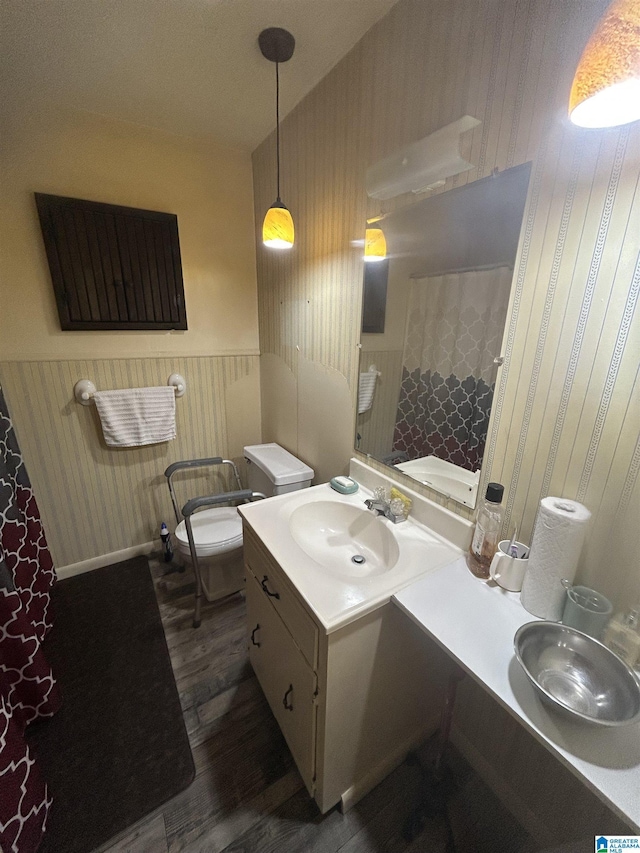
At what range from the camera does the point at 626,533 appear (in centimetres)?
69

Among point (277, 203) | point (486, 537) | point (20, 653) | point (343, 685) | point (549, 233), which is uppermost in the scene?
point (277, 203)

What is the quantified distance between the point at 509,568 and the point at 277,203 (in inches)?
56.0

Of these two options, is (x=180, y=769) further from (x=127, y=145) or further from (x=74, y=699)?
(x=127, y=145)

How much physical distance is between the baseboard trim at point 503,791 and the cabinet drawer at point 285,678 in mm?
544

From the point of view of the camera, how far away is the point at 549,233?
29.6 inches

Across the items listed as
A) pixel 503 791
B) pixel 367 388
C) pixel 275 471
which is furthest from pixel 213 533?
pixel 503 791

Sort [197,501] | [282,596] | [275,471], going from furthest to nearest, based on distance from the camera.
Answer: [275,471] → [197,501] → [282,596]

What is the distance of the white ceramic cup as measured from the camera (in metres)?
0.83

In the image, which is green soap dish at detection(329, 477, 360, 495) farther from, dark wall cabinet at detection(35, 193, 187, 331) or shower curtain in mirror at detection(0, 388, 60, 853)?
dark wall cabinet at detection(35, 193, 187, 331)

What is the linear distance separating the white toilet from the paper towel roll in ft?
3.48

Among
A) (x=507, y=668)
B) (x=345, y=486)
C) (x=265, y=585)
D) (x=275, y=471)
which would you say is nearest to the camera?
(x=507, y=668)

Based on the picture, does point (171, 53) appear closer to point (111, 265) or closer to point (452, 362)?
point (111, 265)

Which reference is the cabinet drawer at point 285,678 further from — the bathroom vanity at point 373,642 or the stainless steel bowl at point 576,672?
the stainless steel bowl at point 576,672

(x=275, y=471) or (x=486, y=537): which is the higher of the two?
(x=486, y=537)
